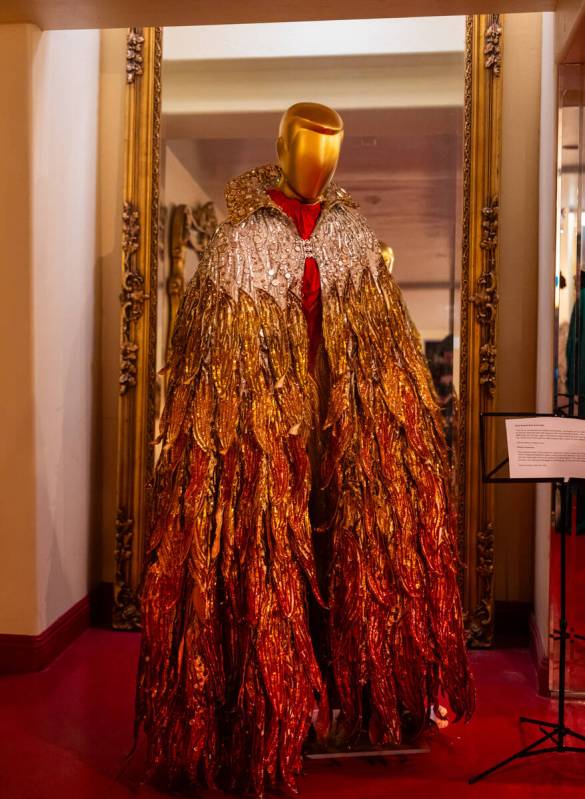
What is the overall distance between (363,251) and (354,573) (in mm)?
932

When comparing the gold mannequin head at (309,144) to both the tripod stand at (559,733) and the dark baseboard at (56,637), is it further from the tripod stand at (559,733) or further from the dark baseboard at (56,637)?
the dark baseboard at (56,637)

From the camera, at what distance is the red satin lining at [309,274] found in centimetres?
243

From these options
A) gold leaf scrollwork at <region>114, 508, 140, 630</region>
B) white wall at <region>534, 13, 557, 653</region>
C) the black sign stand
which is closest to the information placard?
the black sign stand

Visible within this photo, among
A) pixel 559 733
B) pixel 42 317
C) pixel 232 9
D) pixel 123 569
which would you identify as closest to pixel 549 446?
pixel 559 733

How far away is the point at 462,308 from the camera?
339cm

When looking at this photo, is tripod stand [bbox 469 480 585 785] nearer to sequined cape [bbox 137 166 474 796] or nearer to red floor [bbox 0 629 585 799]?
red floor [bbox 0 629 585 799]

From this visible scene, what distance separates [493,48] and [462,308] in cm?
104

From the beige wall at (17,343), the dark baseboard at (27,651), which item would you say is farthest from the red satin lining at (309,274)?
the dark baseboard at (27,651)

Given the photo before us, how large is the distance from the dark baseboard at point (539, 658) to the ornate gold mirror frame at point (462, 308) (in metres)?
0.17

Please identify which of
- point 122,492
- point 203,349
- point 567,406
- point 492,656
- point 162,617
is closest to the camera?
point 162,617

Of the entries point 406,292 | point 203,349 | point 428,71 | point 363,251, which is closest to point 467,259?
point 406,292

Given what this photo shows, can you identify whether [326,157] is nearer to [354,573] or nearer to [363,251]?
[363,251]

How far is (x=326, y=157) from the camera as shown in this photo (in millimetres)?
2373

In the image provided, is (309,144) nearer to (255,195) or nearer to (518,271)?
(255,195)
